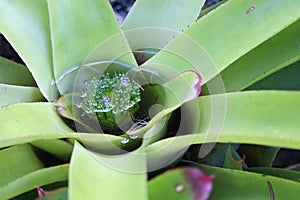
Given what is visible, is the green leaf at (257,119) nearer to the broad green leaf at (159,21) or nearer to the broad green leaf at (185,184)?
the broad green leaf at (185,184)

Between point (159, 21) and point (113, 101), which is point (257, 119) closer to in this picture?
point (113, 101)

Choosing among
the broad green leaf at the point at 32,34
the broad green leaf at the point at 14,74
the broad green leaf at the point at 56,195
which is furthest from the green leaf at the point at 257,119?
the broad green leaf at the point at 14,74

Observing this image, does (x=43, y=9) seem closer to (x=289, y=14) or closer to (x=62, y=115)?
(x=62, y=115)

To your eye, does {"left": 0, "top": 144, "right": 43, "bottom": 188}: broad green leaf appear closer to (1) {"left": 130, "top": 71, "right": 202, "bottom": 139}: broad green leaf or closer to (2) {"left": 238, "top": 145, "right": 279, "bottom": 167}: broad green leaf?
(1) {"left": 130, "top": 71, "right": 202, "bottom": 139}: broad green leaf

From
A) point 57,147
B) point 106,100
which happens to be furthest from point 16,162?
point 106,100

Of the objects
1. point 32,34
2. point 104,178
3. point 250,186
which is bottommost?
point 250,186

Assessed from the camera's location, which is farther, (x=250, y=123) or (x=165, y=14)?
(x=165, y=14)
